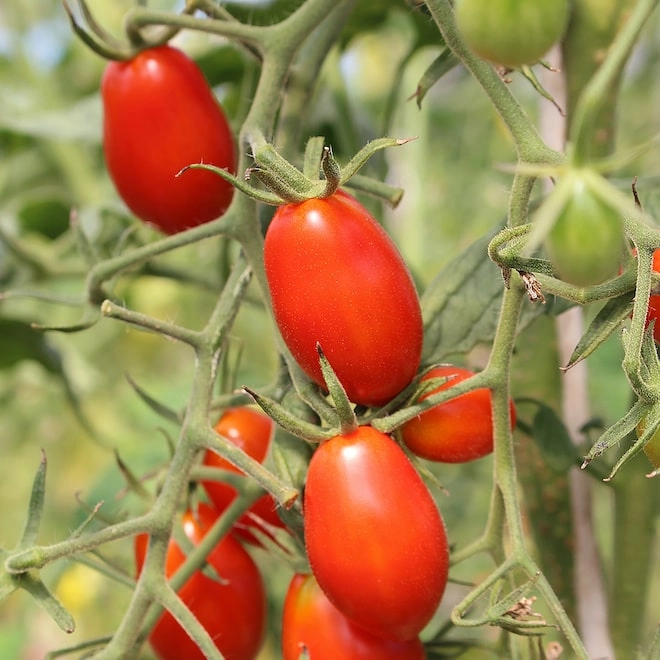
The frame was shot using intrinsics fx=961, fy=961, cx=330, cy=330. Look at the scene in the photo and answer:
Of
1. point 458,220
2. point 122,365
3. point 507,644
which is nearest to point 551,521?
point 507,644

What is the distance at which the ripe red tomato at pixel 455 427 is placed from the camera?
0.49 metres

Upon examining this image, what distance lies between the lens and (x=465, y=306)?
22.0 inches

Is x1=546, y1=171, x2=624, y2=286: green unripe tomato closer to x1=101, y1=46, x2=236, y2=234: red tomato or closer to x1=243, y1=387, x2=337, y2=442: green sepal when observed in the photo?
x1=243, y1=387, x2=337, y2=442: green sepal

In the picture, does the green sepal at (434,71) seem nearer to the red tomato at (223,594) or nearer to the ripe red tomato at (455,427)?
the ripe red tomato at (455,427)

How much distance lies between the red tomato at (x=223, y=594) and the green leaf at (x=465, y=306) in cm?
19

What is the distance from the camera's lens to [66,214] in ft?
3.10

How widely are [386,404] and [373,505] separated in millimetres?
61

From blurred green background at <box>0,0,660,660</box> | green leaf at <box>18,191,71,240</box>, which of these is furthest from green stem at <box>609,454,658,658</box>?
green leaf at <box>18,191,71,240</box>

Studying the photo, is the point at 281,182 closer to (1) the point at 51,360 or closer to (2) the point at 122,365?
(1) the point at 51,360

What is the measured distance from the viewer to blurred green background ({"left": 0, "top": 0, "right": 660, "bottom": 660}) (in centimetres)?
87

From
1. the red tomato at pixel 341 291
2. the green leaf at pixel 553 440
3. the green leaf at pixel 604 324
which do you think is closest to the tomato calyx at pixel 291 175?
the red tomato at pixel 341 291

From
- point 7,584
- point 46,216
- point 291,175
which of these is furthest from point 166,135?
point 46,216

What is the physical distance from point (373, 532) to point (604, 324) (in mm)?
140

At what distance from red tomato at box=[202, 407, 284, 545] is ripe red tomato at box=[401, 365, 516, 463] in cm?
14
